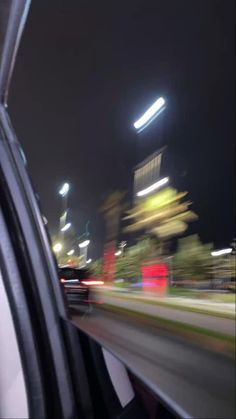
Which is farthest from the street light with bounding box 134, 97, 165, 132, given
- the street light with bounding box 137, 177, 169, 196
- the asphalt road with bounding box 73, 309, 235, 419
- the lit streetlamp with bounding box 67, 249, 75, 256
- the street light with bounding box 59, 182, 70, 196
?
the lit streetlamp with bounding box 67, 249, 75, 256

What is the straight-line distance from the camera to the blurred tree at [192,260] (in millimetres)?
798

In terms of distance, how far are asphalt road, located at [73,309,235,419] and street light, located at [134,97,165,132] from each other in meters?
0.39

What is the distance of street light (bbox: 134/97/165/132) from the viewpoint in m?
0.99

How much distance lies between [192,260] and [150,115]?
1.08 feet

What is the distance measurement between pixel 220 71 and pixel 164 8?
0.22 meters

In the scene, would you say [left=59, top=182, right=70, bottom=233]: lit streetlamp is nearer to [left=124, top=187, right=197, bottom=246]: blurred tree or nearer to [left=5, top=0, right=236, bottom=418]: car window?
[left=5, top=0, right=236, bottom=418]: car window

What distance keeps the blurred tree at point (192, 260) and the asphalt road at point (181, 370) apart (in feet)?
0.36

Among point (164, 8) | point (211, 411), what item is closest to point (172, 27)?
point (164, 8)

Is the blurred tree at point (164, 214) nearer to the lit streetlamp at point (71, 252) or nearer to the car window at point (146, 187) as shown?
the car window at point (146, 187)

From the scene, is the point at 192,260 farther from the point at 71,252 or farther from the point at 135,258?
the point at 71,252

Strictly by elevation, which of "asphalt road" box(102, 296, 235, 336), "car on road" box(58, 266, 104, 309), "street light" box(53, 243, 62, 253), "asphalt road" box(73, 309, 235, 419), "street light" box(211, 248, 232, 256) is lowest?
"asphalt road" box(73, 309, 235, 419)

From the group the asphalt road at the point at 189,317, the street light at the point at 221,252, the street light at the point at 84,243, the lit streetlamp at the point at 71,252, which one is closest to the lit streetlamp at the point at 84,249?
the street light at the point at 84,243

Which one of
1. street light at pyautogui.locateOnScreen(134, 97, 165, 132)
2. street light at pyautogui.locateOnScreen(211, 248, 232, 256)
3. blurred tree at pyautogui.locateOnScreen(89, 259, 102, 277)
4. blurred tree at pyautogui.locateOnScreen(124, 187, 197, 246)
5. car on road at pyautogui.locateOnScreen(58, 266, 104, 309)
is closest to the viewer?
street light at pyautogui.locateOnScreen(211, 248, 232, 256)

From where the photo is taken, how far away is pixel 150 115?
1.05 m
